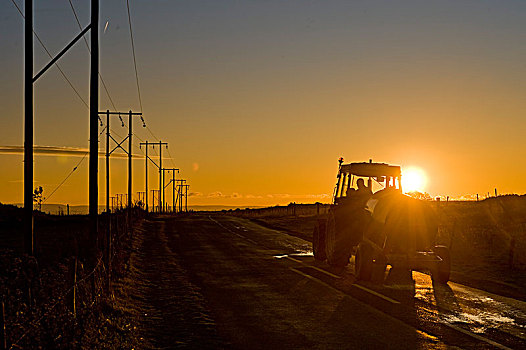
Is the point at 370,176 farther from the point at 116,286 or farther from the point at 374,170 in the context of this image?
the point at 116,286

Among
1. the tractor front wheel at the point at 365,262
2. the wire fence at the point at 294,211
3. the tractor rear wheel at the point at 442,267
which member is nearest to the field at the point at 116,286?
the tractor rear wheel at the point at 442,267

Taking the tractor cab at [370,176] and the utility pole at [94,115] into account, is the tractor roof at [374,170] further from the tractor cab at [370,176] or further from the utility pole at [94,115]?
the utility pole at [94,115]

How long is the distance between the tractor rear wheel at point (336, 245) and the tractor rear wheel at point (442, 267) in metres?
3.38

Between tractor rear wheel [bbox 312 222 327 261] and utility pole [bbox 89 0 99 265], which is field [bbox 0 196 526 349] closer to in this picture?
utility pole [bbox 89 0 99 265]

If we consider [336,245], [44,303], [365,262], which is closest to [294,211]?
[336,245]

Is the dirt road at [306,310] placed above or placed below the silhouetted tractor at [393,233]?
below

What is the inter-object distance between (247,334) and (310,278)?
8.09 metres

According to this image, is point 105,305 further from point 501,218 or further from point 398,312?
point 501,218

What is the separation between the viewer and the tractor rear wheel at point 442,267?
17.9m

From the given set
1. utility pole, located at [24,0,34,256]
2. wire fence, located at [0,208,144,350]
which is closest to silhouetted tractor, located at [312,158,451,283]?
wire fence, located at [0,208,144,350]

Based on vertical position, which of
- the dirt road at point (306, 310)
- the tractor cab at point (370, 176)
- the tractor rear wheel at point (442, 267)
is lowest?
the dirt road at point (306, 310)

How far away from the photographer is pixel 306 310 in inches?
545

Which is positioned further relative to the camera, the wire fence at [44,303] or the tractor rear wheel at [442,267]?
the tractor rear wheel at [442,267]

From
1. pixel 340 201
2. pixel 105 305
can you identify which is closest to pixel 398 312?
pixel 105 305
